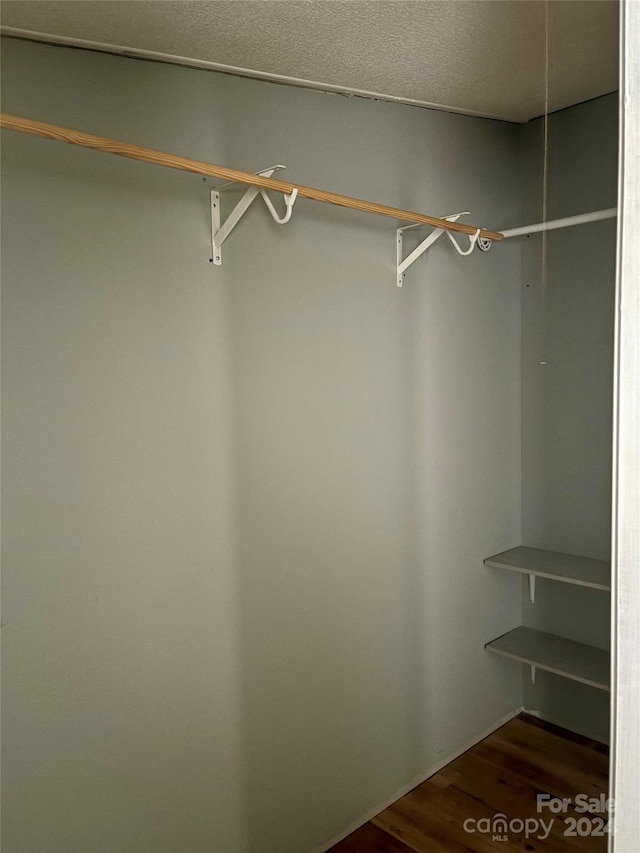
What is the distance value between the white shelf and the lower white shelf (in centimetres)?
19

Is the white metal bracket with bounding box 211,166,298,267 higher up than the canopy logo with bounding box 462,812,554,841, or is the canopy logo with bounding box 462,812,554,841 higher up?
the white metal bracket with bounding box 211,166,298,267

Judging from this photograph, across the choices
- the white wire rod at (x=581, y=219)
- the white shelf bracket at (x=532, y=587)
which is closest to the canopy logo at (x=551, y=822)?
the white shelf bracket at (x=532, y=587)

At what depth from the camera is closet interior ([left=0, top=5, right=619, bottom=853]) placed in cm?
153

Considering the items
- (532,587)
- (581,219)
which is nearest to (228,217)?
(581,219)

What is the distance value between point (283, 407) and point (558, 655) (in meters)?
1.28

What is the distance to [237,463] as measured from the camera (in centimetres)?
191

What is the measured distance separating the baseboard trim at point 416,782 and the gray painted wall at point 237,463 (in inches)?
1.3

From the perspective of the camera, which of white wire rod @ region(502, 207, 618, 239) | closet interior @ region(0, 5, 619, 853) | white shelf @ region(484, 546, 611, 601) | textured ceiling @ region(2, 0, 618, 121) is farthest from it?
white shelf @ region(484, 546, 611, 601)

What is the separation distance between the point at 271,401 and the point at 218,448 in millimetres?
221

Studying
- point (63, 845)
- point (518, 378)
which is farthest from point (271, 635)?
point (518, 378)

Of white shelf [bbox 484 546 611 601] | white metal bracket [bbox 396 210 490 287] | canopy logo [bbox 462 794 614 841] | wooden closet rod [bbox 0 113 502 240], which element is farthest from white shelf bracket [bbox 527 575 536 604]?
wooden closet rod [bbox 0 113 502 240]

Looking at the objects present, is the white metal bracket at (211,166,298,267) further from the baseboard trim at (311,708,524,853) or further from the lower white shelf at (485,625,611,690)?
the baseboard trim at (311,708,524,853)

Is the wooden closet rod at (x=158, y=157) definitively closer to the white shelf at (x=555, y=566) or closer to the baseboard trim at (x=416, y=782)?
the white shelf at (x=555, y=566)

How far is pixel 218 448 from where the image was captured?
6.15 feet
